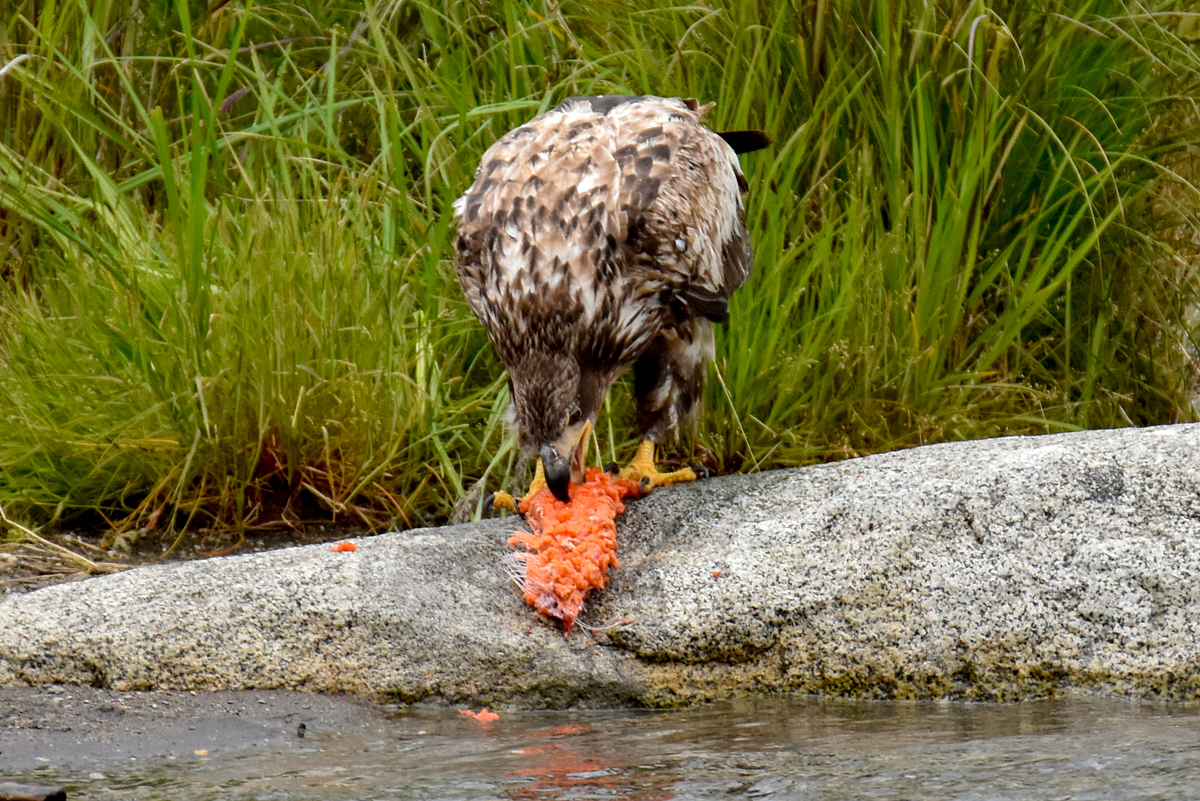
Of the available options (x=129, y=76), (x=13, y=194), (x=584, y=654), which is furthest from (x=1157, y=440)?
(x=129, y=76)

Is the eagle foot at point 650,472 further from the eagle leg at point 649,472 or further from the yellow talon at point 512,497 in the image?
the yellow talon at point 512,497

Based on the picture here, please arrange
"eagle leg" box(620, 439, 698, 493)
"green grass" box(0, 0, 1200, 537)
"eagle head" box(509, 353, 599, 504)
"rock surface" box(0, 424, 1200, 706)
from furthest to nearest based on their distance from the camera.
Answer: "green grass" box(0, 0, 1200, 537) → "eagle leg" box(620, 439, 698, 493) → "eagle head" box(509, 353, 599, 504) → "rock surface" box(0, 424, 1200, 706)

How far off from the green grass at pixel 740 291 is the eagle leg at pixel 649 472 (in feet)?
1.23

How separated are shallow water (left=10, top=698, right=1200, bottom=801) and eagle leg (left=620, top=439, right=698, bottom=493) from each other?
39.8 inches

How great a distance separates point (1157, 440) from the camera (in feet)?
10.7

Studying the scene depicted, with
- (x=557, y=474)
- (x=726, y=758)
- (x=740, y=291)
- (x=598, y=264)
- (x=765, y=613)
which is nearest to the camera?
(x=726, y=758)

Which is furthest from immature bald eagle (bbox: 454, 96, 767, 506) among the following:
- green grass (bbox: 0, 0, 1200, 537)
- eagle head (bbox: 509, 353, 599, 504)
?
green grass (bbox: 0, 0, 1200, 537)

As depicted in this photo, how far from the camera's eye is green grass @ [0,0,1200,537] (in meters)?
4.27

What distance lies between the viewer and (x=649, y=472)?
154 inches

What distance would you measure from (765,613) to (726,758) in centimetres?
67

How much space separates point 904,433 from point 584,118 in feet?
4.38

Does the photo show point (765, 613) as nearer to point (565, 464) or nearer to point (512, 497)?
point (565, 464)

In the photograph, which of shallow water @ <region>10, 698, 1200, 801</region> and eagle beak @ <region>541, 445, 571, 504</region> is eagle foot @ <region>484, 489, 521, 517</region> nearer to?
eagle beak @ <region>541, 445, 571, 504</region>

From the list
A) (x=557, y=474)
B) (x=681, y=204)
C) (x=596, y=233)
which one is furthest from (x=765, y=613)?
(x=681, y=204)
